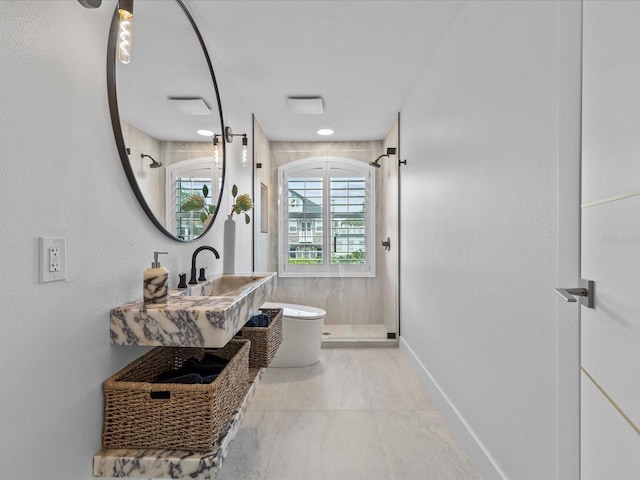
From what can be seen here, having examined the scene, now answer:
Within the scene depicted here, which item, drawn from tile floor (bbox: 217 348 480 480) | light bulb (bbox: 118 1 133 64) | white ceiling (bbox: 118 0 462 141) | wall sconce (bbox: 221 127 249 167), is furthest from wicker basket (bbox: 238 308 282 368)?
light bulb (bbox: 118 1 133 64)

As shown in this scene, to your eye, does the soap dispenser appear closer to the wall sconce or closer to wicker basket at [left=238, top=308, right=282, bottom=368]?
wicker basket at [left=238, top=308, right=282, bottom=368]

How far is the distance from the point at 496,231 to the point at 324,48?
1.68 meters

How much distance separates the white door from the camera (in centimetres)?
83

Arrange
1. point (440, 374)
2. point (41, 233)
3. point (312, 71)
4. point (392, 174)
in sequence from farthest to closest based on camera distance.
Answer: point (392, 174) → point (312, 71) → point (440, 374) → point (41, 233)

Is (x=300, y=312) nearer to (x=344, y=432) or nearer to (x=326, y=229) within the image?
(x=326, y=229)

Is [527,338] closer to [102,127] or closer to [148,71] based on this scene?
[102,127]

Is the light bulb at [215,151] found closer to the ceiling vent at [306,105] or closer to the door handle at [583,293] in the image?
the ceiling vent at [306,105]

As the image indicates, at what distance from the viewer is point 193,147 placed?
2102 mm

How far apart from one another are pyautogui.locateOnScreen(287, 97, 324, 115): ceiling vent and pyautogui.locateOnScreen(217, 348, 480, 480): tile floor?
2.37 metres

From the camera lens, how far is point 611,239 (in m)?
0.94

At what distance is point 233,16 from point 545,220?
1939 mm

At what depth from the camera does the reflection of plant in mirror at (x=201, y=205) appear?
6.64 feet

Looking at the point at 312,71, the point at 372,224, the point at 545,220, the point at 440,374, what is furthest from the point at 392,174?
the point at 545,220

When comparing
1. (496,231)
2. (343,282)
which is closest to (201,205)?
(496,231)
